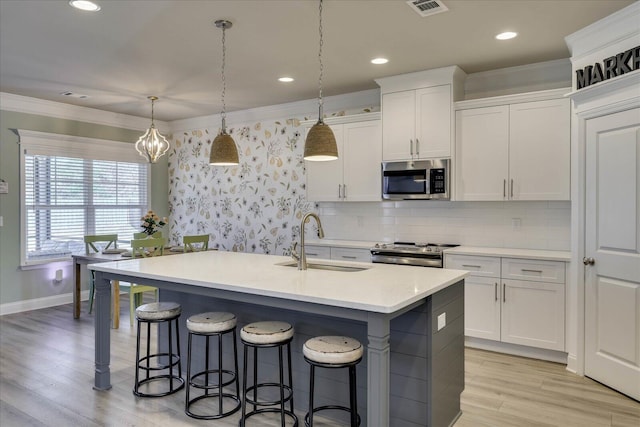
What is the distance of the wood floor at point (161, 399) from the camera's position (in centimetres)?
277

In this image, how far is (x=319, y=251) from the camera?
5.04 m

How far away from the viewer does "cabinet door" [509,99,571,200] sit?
3.88m

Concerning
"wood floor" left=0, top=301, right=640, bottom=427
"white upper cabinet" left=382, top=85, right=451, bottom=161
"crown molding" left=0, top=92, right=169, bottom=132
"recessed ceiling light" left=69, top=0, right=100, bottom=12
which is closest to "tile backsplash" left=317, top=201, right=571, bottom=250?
"white upper cabinet" left=382, top=85, right=451, bottom=161

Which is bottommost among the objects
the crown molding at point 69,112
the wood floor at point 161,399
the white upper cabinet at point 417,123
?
the wood floor at point 161,399

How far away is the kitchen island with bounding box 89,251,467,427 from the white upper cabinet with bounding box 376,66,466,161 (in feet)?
6.21

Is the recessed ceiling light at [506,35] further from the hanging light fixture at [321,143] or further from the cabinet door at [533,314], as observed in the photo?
the cabinet door at [533,314]

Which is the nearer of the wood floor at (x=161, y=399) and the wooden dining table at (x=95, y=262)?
the wood floor at (x=161, y=399)

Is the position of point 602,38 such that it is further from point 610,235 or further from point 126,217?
point 126,217

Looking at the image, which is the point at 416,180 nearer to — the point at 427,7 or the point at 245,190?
the point at 427,7

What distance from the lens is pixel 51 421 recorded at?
2.75 m

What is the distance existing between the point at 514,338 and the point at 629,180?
5.27 feet

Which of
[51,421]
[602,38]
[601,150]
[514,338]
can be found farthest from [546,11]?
[51,421]

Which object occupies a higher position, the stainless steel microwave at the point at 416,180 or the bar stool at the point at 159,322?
the stainless steel microwave at the point at 416,180

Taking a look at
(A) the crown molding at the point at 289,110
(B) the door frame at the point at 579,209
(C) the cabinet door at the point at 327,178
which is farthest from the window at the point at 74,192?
(B) the door frame at the point at 579,209
